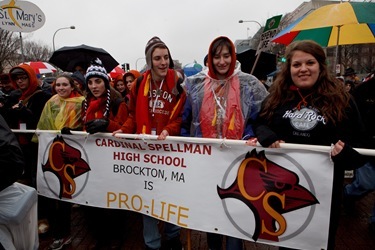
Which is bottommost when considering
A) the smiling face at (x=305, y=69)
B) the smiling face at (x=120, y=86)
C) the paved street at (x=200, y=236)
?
the paved street at (x=200, y=236)

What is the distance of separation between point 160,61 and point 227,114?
0.89 m

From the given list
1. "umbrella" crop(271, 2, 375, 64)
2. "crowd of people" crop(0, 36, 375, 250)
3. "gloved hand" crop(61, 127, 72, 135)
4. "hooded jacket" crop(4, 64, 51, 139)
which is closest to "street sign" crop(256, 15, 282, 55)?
"umbrella" crop(271, 2, 375, 64)

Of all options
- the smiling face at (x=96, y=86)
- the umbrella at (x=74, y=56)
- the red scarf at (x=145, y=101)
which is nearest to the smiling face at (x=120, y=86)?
the umbrella at (x=74, y=56)

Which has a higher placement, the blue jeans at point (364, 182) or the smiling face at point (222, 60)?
the smiling face at point (222, 60)

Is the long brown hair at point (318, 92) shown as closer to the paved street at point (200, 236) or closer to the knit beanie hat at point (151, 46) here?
the knit beanie hat at point (151, 46)

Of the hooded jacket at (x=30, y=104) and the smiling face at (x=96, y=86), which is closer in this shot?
the smiling face at (x=96, y=86)

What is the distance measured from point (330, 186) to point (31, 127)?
342 centimetres

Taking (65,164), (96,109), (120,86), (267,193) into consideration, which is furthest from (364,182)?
(120,86)

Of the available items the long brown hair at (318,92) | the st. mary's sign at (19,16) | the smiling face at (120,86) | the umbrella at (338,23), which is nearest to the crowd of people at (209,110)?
the long brown hair at (318,92)

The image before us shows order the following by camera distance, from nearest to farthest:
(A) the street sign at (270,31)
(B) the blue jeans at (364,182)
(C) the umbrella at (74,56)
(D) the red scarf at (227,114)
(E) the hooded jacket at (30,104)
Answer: (D) the red scarf at (227,114) < (B) the blue jeans at (364,182) < (E) the hooded jacket at (30,104) < (A) the street sign at (270,31) < (C) the umbrella at (74,56)

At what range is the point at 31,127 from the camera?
3.62 meters

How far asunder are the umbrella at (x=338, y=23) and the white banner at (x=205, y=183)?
90.1 inches

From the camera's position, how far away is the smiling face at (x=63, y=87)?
3432 mm

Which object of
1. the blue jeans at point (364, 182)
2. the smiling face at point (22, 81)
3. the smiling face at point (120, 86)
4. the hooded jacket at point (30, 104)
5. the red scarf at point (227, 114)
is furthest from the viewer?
the smiling face at point (120, 86)
